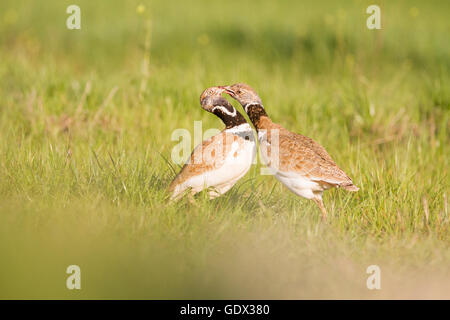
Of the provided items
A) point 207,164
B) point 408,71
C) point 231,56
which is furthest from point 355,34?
point 207,164

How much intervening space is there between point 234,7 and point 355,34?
16.7 ft

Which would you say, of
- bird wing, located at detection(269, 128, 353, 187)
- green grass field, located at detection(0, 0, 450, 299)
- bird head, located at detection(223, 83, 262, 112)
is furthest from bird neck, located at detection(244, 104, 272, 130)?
green grass field, located at detection(0, 0, 450, 299)

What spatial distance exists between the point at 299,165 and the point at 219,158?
60 centimetres

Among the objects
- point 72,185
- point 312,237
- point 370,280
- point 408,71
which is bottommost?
point 370,280

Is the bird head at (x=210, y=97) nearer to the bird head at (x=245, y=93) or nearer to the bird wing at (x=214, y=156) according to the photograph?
the bird head at (x=245, y=93)

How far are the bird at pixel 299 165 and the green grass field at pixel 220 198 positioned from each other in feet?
0.99

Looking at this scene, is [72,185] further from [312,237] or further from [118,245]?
[312,237]

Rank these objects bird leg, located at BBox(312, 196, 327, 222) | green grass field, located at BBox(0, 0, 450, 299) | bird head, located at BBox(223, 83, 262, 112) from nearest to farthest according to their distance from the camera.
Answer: green grass field, located at BBox(0, 0, 450, 299) < bird leg, located at BBox(312, 196, 327, 222) < bird head, located at BBox(223, 83, 262, 112)

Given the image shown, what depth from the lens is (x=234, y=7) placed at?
16219 millimetres

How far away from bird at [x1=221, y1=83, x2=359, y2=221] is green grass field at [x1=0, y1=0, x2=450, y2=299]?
0.30 m

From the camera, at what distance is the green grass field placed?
11.8ft

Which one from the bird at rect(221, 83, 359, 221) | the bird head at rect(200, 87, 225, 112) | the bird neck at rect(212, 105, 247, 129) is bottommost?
the bird at rect(221, 83, 359, 221)

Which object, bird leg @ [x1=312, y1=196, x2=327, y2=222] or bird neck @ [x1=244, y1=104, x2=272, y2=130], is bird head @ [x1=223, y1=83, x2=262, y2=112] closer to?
bird neck @ [x1=244, y1=104, x2=272, y2=130]

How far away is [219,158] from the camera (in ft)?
14.5
